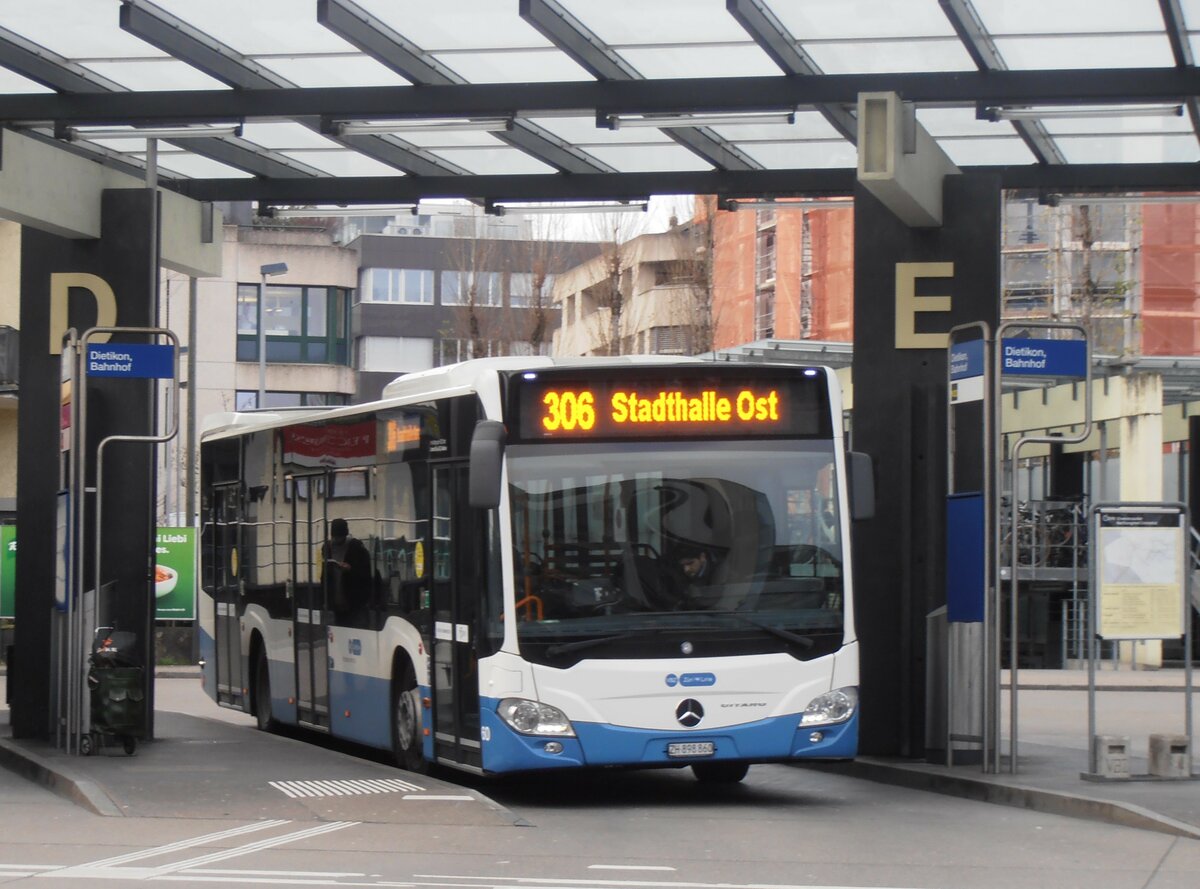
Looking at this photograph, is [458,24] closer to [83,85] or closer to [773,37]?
[773,37]

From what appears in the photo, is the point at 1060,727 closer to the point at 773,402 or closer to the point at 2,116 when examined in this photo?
the point at 773,402

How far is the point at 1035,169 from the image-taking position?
16.7 meters

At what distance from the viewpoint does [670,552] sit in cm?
1309

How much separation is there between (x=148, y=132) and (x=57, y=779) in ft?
15.8

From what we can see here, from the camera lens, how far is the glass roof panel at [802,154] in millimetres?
16453

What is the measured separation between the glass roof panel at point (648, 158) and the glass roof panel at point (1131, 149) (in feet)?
9.49

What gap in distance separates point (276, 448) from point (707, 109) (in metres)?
5.77

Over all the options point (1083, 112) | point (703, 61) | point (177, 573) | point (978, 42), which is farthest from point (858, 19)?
point (177, 573)

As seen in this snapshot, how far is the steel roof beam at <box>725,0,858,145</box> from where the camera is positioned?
13148 millimetres

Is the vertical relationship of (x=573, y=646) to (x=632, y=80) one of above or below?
below

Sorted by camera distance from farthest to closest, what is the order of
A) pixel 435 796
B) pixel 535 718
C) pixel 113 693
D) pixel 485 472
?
pixel 113 693
pixel 535 718
pixel 435 796
pixel 485 472

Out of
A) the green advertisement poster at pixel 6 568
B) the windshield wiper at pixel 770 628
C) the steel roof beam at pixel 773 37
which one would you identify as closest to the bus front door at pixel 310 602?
the windshield wiper at pixel 770 628

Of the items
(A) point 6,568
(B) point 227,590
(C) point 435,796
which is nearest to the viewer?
(C) point 435,796

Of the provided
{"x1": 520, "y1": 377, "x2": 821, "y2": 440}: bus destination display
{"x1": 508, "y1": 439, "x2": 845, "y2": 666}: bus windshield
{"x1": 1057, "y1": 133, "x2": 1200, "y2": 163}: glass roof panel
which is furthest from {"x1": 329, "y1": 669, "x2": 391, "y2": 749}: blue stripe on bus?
{"x1": 1057, "y1": 133, "x2": 1200, "y2": 163}: glass roof panel
